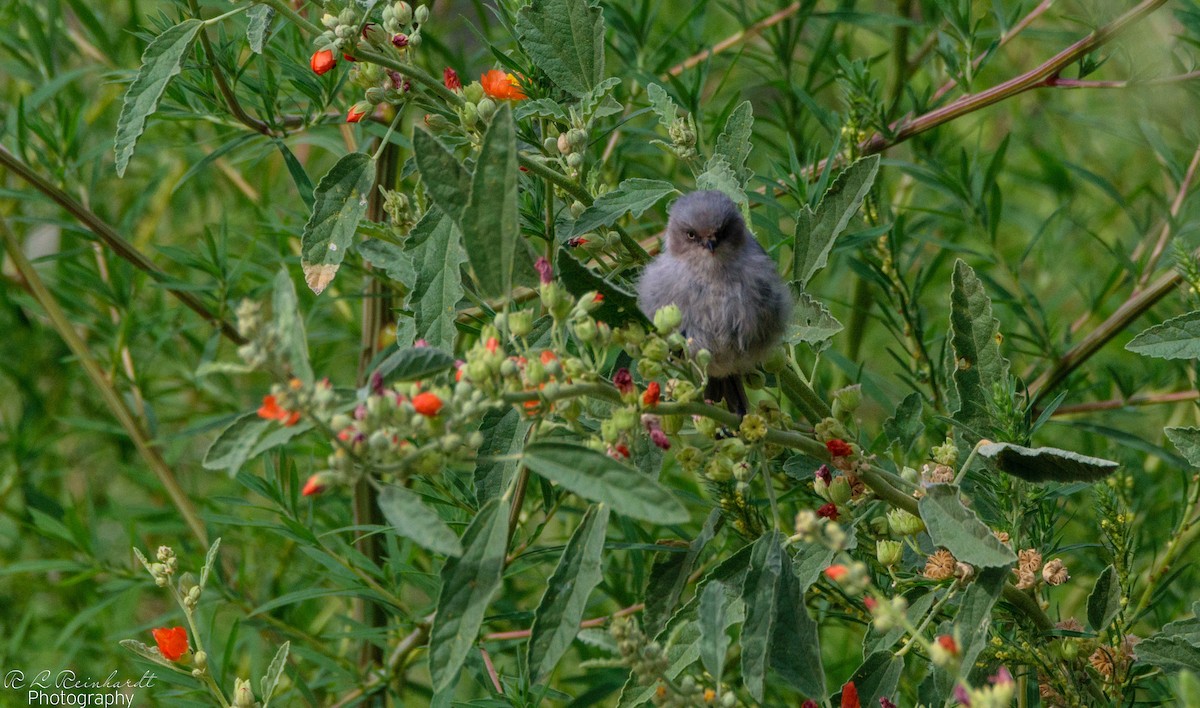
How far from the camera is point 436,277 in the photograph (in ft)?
5.52

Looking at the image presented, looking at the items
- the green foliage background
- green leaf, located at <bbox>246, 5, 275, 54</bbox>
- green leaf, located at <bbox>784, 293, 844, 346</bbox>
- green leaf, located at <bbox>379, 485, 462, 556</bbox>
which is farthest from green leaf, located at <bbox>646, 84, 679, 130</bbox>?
green leaf, located at <bbox>379, 485, 462, 556</bbox>

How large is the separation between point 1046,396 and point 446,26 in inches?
77.2

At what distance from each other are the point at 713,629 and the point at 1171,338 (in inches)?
32.0

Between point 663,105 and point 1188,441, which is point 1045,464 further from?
point 663,105

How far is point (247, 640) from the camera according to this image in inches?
121

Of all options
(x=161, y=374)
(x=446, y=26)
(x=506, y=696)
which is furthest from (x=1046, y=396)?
(x=161, y=374)

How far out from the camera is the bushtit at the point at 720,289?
2.29 meters

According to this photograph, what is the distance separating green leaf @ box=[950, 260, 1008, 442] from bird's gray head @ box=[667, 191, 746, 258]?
622 mm

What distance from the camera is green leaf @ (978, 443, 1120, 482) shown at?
156cm

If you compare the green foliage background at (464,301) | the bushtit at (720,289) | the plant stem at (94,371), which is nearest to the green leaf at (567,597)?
the green foliage background at (464,301)

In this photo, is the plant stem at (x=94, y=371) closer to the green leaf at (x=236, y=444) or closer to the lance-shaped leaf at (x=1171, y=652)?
the green leaf at (x=236, y=444)

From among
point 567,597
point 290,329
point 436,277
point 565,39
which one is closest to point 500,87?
point 565,39

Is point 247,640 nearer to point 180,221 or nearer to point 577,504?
point 577,504

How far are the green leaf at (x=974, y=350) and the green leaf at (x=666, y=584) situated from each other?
0.48 meters
